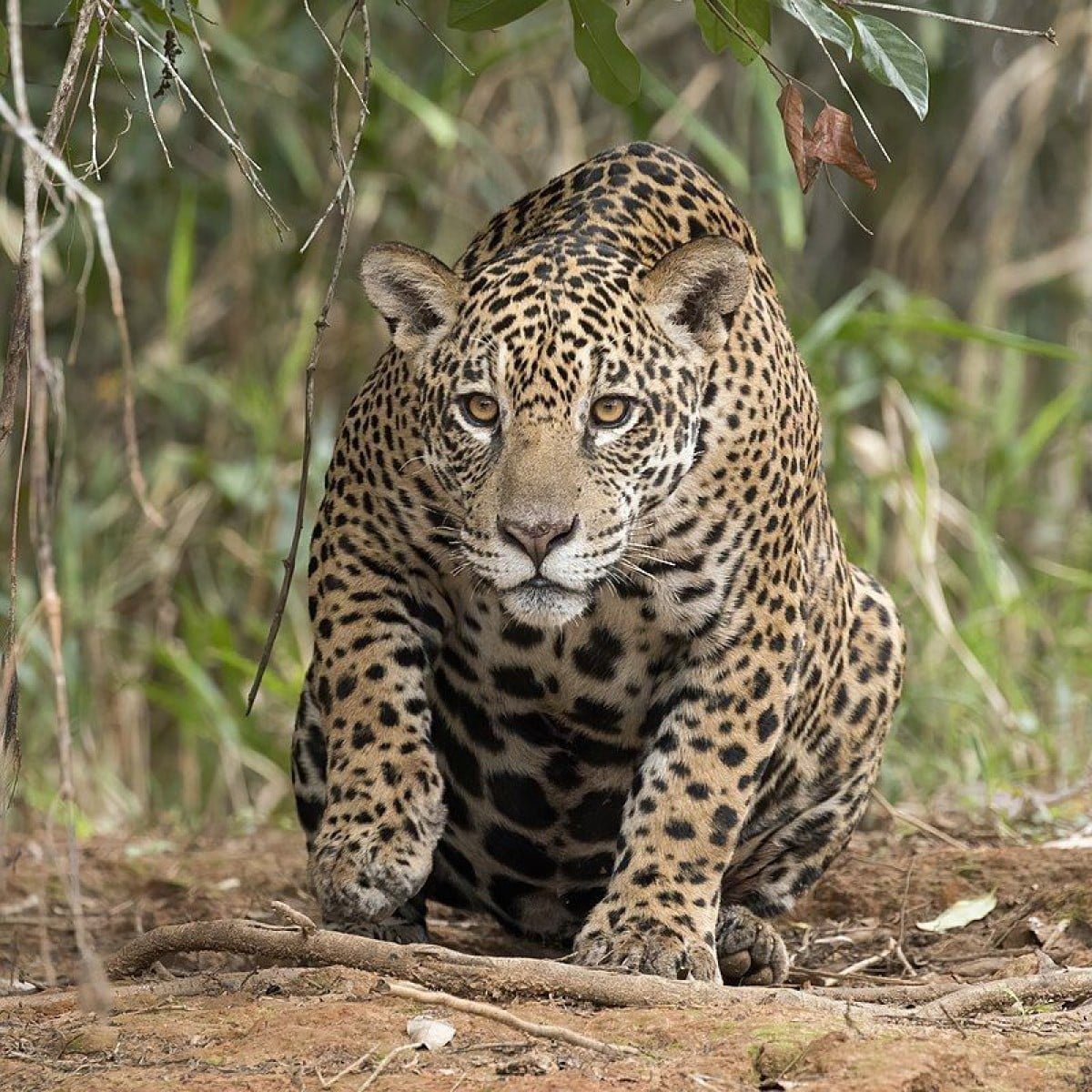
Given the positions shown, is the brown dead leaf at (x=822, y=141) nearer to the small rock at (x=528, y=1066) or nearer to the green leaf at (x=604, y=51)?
the green leaf at (x=604, y=51)

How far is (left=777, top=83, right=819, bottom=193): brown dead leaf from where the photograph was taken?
4.43 m

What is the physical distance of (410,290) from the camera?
17.0 ft

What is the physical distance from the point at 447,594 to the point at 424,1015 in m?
1.66

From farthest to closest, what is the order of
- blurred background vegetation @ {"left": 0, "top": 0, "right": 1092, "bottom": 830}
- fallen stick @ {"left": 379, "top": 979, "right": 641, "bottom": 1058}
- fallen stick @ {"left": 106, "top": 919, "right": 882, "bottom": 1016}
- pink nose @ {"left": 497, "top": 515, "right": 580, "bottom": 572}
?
blurred background vegetation @ {"left": 0, "top": 0, "right": 1092, "bottom": 830} → pink nose @ {"left": 497, "top": 515, "right": 580, "bottom": 572} → fallen stick @ {"left": 106, "top": 919, "right": 882, "bottom": 1016} → fallen stick @ {"left": 379, "top": 979, "right": 641, "bottom": 1058}

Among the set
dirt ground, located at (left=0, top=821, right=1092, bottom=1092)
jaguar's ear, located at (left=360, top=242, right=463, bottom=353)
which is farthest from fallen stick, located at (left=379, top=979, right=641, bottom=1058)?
jaguar's ear, located at (left=360, top=242, right=463, bottom=353)

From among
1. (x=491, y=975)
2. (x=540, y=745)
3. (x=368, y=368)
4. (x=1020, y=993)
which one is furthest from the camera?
(x=368, y=368)

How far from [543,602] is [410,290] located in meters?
1.01

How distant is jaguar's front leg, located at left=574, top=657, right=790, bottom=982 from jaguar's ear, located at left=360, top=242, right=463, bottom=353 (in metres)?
1.21

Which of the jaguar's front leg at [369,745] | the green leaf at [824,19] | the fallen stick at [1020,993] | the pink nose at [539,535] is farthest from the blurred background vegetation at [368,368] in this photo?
the green leaf at [824,19]

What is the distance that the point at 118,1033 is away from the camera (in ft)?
13.2

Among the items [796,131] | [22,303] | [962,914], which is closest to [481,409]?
[796,131]

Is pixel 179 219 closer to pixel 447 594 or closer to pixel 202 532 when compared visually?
pixel 202 532

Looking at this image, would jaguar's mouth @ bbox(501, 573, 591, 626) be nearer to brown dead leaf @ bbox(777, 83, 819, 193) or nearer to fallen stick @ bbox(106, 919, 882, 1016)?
fallen stick @ bbox(106, 919, 882, 1016)

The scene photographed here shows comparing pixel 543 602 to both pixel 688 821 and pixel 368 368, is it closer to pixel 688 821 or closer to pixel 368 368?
pixel 688 821
